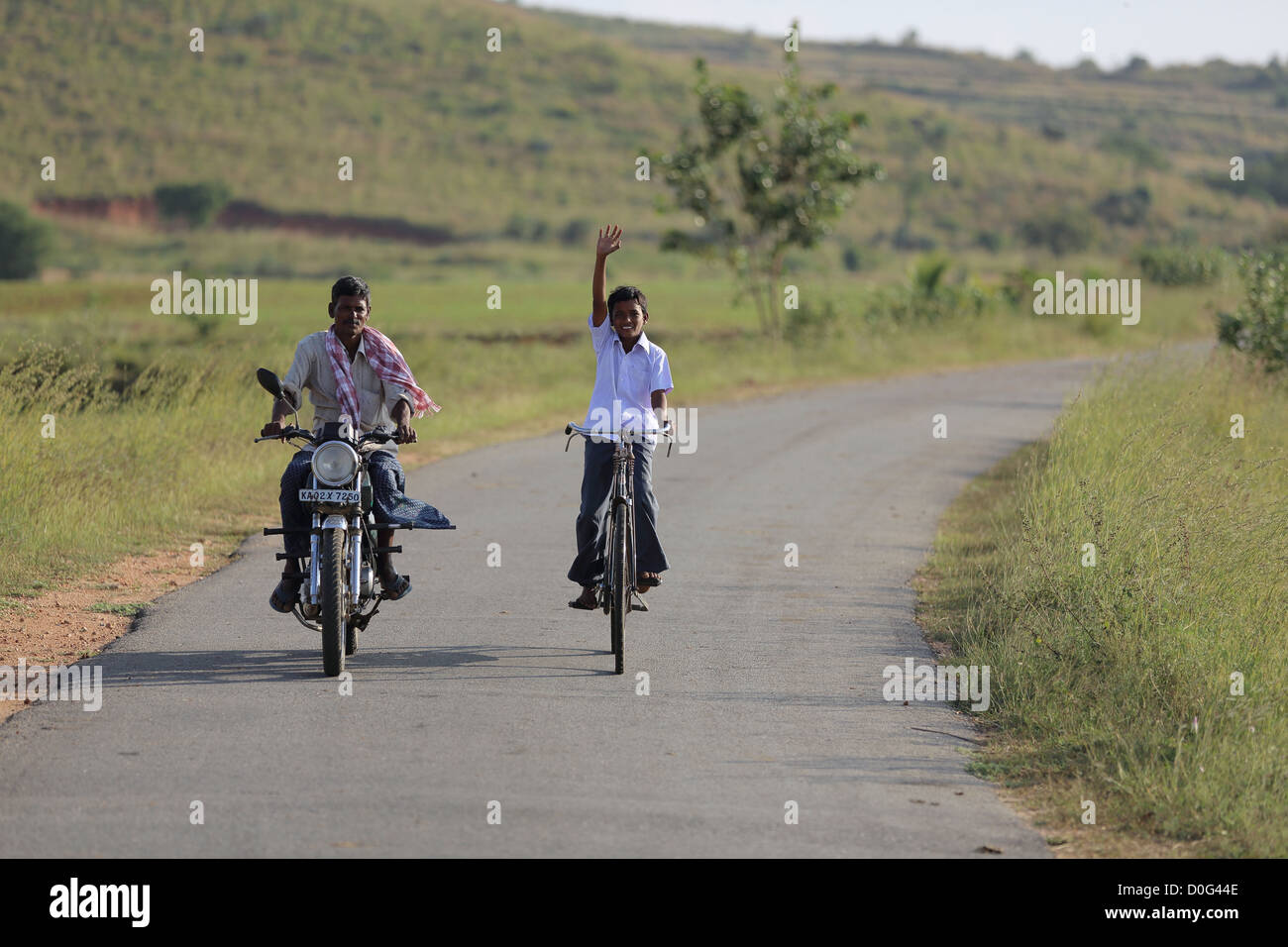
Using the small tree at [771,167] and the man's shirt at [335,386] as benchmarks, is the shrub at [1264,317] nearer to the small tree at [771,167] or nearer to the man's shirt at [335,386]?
the small tree at [771,167]

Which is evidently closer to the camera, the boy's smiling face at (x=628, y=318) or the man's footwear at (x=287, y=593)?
the man's footwear at (x=287, y=593)

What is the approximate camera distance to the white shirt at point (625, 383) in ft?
26.7

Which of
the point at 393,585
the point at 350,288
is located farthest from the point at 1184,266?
the point at 350,288

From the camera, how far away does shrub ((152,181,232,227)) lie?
226 feet

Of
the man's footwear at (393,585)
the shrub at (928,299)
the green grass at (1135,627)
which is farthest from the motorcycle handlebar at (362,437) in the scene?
the shrub at (928,299)

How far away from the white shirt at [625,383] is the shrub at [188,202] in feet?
213

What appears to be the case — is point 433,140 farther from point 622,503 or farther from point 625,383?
point 622,503

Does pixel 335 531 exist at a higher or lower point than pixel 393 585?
higher

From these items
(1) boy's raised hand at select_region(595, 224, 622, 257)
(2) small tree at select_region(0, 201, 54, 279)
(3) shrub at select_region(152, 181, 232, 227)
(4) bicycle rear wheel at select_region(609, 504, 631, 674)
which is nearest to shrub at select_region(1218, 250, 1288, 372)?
(1) boy's raised hand at select_region(595, 224, 622, 257)

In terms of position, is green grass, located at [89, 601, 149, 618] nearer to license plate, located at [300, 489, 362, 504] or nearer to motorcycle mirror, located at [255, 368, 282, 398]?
license plate, located at [300, 489, 362, 504]

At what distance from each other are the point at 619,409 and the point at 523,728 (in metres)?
2.05

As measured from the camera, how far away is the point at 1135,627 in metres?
8.00

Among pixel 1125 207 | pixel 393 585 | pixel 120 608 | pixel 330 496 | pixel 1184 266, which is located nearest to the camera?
pixel 330 496

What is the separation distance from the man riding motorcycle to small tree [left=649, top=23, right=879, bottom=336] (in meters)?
23.5
